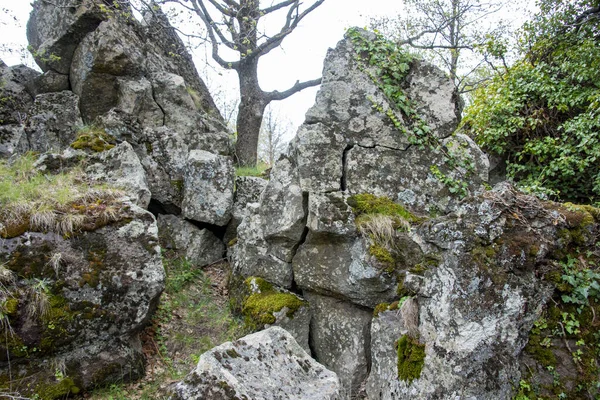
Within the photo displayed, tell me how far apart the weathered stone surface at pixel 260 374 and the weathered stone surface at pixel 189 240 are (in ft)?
15.9

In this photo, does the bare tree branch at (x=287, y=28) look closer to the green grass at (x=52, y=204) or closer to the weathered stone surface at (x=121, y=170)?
the weathered stone surface at (x=121, y=170)

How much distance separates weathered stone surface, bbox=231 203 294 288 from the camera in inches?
245

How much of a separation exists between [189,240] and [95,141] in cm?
272

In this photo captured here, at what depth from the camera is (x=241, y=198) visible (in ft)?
27.8

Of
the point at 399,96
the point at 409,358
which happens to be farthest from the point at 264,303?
the point at 399,96

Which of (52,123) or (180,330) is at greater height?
(52,123)

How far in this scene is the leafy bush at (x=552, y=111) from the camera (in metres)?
7.42

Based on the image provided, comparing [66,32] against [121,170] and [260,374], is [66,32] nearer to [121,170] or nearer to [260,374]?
[121,170]

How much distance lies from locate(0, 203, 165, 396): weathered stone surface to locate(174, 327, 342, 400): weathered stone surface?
251cm

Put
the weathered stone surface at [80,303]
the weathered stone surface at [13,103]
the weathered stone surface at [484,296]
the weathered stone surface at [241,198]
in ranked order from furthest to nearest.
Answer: the weathered stone surface at [13,103] → the weathered stone surface at [241,198] → the weathered stone surface at [80,303] → the weathered stone surface at [484,296]

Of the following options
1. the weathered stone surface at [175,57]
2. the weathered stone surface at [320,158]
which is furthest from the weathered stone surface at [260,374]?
the weathered stone surface at [175,57]

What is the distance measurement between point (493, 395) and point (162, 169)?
7.40m

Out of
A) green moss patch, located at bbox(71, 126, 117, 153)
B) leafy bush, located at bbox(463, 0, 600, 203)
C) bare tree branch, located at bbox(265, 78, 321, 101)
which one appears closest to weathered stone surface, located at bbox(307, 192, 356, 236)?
leafy bush, located at bbox(463, 0, 600, 203)

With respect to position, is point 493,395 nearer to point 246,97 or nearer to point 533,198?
point 533,198
